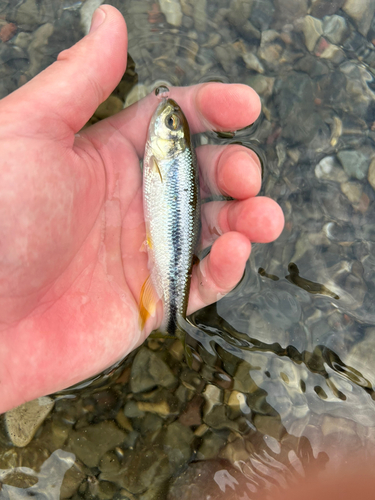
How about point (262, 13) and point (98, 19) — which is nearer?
point (98, 19)

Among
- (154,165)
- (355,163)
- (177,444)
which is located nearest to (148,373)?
(177,444)

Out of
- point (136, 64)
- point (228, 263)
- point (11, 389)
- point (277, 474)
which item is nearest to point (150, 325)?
point (228, 263)

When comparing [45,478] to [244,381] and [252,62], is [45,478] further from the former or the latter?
[252,62]

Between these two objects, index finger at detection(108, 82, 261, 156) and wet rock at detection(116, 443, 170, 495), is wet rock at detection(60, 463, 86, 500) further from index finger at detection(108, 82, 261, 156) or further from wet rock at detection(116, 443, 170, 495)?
index finger at detection(108, 82, 261, 156)

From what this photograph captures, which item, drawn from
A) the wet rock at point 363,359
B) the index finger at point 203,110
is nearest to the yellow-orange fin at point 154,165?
the index finger at point 203,110

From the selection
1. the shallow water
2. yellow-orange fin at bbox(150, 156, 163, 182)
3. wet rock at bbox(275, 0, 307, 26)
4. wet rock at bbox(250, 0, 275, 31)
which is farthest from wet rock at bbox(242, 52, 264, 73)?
yellow-orange fin at bbox(150, 156, 163, 182)

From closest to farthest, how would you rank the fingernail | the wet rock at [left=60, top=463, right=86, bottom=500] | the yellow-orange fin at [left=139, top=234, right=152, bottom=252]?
the fingernail
the yellow-orange fin at [left=139, top=234, right=152, bottom=252]
the wet rock at [left=60, top=463, right=86, bottom=500]
